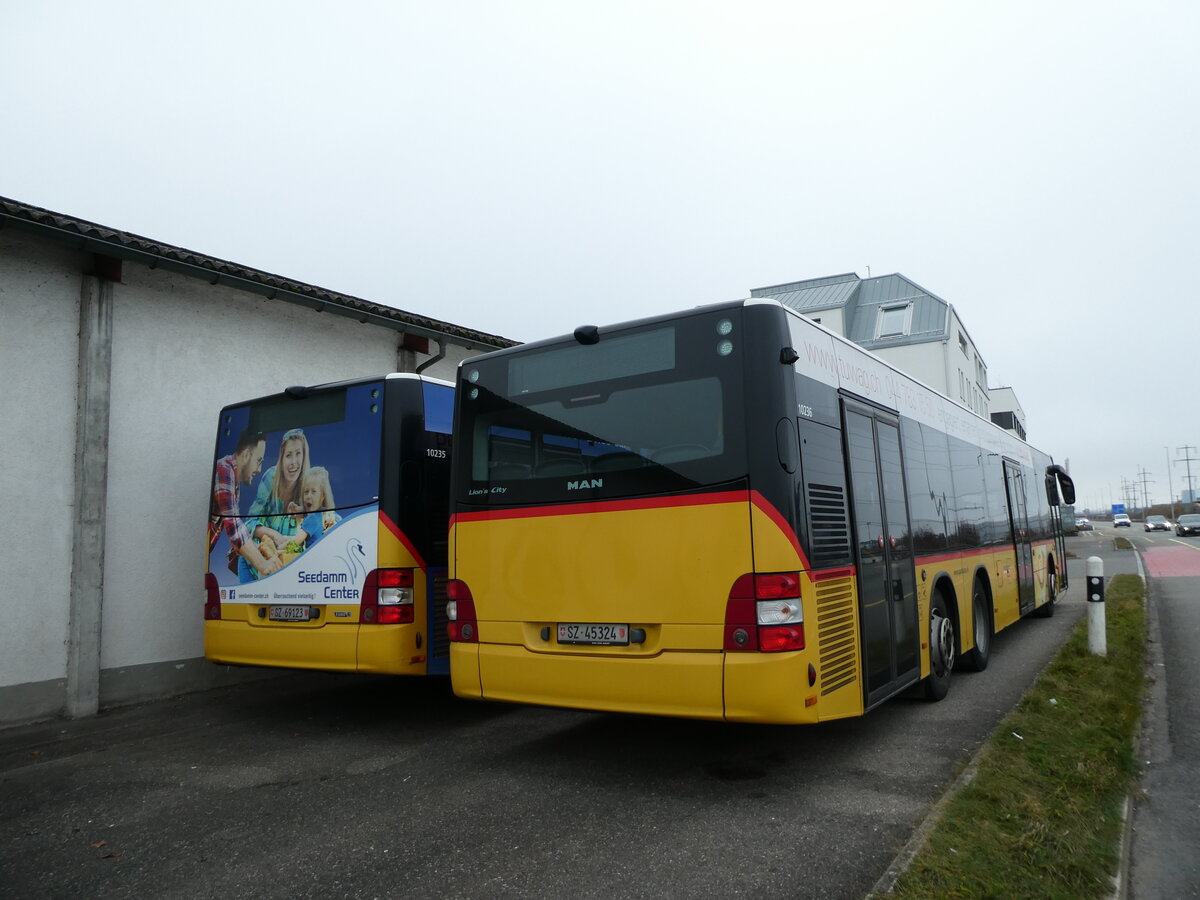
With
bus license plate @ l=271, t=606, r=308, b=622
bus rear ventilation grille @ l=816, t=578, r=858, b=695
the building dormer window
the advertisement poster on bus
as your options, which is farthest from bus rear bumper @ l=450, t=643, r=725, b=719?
the building dormer window

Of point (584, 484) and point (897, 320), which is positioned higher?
point (897, 320)

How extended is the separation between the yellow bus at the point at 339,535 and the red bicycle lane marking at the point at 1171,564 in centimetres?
2205

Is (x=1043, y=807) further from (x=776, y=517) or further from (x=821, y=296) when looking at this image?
(x=821, y=296)

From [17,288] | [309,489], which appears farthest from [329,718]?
[17,288]

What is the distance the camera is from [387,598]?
22.5 ft

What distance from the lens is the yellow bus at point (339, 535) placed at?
22.6ft

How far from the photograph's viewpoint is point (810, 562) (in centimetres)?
501

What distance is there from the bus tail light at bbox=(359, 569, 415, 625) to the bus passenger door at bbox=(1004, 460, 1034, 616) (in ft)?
25.4

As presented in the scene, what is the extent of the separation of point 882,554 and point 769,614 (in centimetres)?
174

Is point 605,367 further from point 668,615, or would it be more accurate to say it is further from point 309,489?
point 309,489

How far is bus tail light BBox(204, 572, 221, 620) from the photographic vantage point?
782 centimetres

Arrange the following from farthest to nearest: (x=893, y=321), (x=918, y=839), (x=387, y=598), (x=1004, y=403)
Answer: (x=1004, y=403), (x=893, y=321), (x=387, y=598), (x=918, y=839)

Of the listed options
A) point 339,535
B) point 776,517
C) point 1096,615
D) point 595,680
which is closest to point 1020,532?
point 1096,615

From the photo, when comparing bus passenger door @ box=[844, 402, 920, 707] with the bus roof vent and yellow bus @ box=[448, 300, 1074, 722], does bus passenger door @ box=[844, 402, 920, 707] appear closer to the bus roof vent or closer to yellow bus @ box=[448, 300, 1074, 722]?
yellow bus @ box=[448, 300, 1074, 722]
